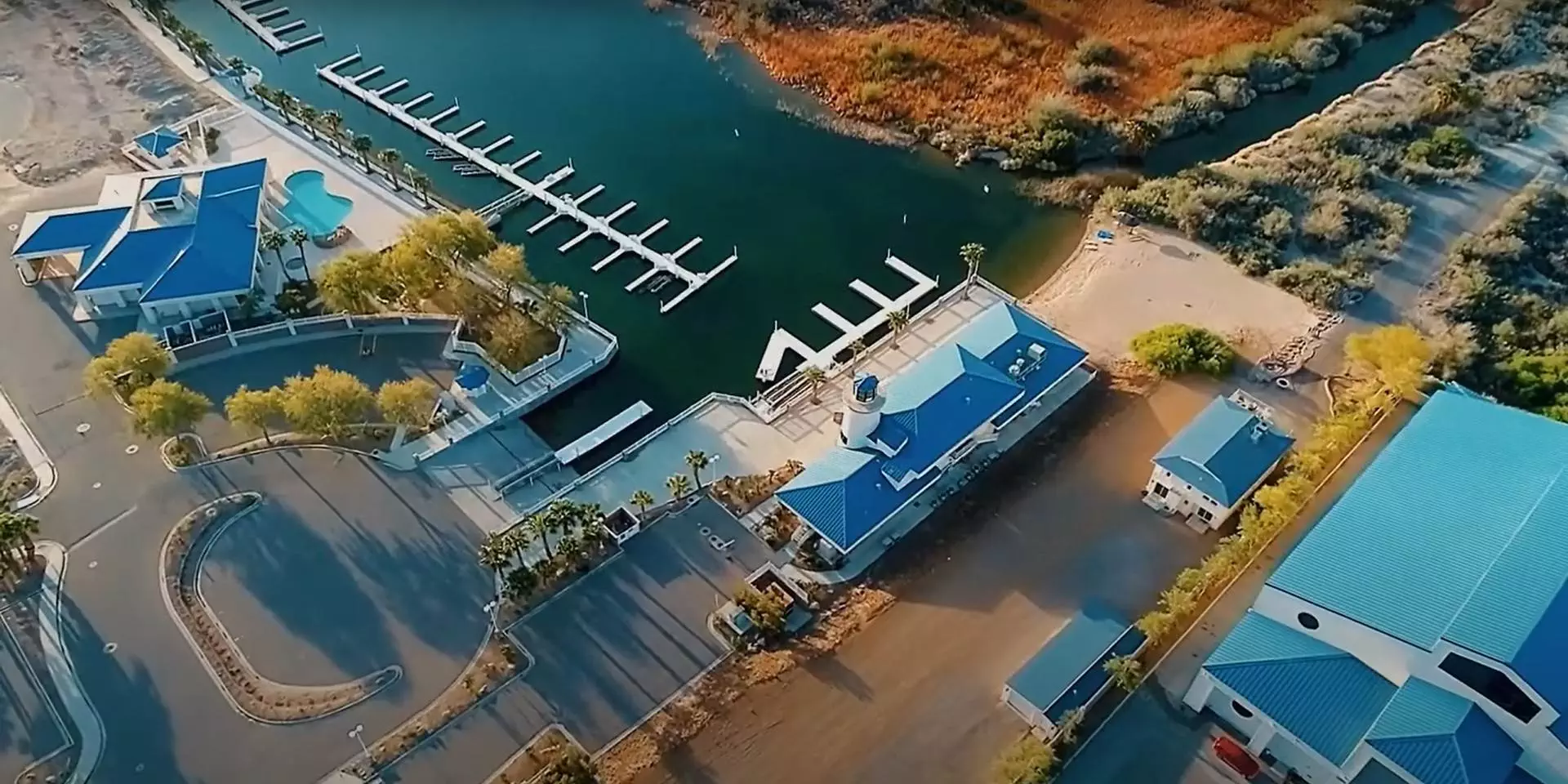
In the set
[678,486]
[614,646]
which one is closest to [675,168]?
[678,486]

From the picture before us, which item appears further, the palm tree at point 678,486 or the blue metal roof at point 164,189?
the blue metal roof at point 164,189

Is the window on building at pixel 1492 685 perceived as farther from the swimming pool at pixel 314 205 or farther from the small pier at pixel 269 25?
the small pier at pixel 269 25

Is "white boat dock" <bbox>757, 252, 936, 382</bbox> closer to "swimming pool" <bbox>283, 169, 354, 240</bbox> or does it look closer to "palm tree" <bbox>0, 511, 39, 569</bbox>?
"swimming pool" <bbox>283, 169, 354, 240</bbox>

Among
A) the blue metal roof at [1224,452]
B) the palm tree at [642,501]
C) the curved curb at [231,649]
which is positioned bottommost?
the curved curb at [231,649]

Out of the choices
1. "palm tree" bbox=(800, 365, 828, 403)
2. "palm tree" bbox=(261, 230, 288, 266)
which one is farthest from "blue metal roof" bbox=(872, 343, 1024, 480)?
"palm tree" bbox=(261, 230, 288, 266)

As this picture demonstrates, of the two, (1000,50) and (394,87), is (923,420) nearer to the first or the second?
(1000,50)

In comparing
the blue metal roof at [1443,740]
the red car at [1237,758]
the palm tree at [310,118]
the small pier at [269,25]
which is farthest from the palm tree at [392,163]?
the blue metal roof at [1443,740]

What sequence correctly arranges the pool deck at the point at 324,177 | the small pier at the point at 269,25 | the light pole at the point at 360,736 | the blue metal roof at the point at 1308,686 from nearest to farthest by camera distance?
1. the blue metal roof at the point at 1308,686
2. the light pole at the point at 360,736
3. the pool deck at the point at 324,177
4. the small pier at the point at 269,25
